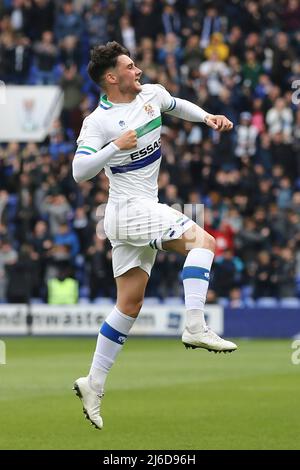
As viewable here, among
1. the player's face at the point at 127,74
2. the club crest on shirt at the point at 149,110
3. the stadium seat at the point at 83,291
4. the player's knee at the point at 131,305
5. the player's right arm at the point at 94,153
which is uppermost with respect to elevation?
the player's face at the point at 127,74

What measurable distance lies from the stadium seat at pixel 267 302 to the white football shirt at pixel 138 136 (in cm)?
1258

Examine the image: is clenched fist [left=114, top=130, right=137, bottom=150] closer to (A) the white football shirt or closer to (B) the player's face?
(A) the white football shirt

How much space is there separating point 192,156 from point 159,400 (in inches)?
434

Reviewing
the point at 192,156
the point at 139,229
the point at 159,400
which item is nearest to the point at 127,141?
the point at 139,229

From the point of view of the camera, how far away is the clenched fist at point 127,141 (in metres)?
8.99

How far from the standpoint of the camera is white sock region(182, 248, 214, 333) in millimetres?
9125

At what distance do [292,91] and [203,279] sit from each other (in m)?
15.1

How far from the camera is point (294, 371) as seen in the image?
52.3 ft

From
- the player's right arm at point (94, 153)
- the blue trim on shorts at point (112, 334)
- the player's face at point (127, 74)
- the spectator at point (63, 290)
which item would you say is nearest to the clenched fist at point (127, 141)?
the player's right arm at point (94, 153)

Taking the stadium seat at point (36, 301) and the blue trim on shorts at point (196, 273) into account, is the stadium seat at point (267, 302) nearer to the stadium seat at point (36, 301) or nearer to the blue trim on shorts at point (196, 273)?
the stadium seat at point (36, 301)

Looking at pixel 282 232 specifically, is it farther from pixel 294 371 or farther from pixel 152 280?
pixel 294 371

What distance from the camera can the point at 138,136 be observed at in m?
9.42

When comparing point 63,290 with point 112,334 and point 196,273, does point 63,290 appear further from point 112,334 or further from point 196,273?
point 196,273

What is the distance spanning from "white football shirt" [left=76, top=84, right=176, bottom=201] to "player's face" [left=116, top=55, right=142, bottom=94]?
173 millimetres
